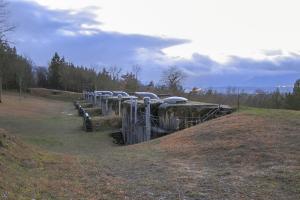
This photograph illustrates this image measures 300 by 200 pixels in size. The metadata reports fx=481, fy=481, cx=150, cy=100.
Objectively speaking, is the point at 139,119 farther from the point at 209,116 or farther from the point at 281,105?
the point at 281,105

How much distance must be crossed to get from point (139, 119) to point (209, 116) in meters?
6.32

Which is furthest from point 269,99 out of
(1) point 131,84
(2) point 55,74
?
(2) point 55,74

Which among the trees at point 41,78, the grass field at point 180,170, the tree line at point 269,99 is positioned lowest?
the grass field at point 180,170

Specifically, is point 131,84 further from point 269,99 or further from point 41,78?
point 269,99

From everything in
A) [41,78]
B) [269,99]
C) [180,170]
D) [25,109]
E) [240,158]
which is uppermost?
[41,78]

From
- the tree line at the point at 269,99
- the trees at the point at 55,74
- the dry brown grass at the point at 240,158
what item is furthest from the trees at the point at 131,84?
the dry brown grass at the point at 240,158

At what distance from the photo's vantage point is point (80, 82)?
115 m

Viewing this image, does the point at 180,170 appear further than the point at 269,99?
No

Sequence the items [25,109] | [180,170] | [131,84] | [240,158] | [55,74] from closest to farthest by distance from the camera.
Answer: [180,170]
[240,158]
[25,109]
[131,84]
[55,74]

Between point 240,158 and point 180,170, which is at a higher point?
point 240,158

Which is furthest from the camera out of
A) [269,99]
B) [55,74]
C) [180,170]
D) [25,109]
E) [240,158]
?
[55,74]

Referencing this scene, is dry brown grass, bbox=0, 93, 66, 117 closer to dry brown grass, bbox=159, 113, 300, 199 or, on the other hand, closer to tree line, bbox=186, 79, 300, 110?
tree line, bbox=186, 79, 300, 110

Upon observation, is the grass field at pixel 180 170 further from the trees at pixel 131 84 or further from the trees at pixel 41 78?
the trees at pixel 41 78

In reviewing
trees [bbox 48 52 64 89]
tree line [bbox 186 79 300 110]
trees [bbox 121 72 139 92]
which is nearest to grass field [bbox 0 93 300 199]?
tree line [bbox 186 79 300 110]
